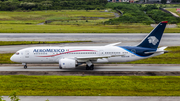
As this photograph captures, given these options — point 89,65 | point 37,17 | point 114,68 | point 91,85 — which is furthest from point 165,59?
point 37,17

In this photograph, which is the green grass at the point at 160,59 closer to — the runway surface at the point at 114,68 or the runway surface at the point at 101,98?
the runway surface at the point at 114,68

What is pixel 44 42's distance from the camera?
55.8m

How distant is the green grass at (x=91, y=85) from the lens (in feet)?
77.6

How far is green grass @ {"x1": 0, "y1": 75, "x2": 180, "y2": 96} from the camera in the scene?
23.6m

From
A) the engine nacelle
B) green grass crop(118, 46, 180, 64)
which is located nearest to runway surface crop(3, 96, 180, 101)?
the engine nacelle

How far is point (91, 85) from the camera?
26.2 m

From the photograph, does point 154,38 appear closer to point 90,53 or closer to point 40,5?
point 90,53

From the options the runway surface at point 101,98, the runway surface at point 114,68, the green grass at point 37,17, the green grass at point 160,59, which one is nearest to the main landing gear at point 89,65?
the runway surface at point 114,68

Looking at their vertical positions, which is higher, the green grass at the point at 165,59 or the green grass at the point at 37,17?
the green grass at the point at 37,17

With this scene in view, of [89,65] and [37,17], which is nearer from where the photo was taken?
[89,65]

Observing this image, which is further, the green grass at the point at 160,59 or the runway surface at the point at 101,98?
the green grass at the point at 160,59

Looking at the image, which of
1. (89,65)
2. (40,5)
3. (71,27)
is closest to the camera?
(89,65)

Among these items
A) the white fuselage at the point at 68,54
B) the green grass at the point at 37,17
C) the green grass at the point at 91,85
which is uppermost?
the green grass at the point at 37,17

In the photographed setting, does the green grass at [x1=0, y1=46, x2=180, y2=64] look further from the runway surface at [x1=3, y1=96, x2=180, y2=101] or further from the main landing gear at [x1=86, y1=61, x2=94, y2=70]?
the runway surface at [x1=3, y1=96, x2=180, y2=101]
